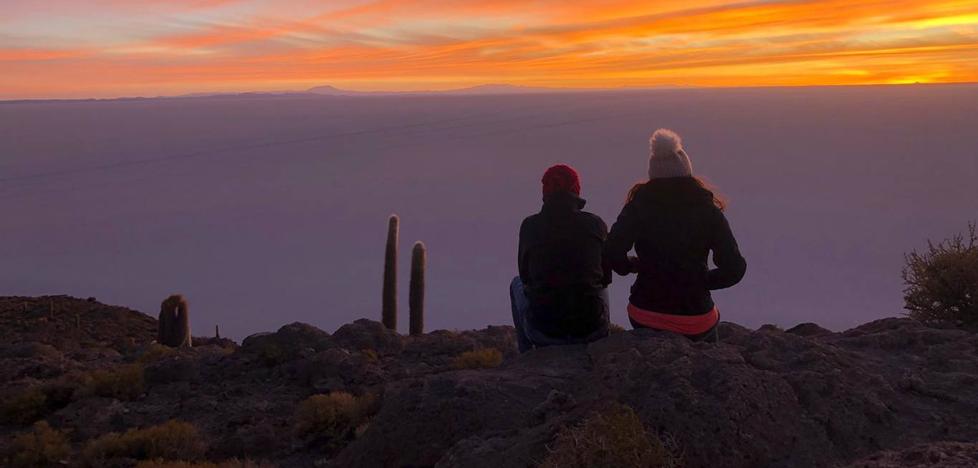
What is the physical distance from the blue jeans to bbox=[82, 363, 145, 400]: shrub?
4.28 metres

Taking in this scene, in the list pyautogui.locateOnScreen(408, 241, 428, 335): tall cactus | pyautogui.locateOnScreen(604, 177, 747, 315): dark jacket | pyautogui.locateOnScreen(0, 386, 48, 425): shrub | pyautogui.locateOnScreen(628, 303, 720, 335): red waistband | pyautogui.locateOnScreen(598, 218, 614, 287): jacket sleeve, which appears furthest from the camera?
pyautogui.locateOnScreen(408, 241, 428, 335): tall cactus

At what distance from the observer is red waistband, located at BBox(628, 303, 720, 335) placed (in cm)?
520

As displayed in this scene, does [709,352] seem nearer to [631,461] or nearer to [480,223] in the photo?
[631,461]

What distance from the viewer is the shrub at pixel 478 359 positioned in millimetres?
8297

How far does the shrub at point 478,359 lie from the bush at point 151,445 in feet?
9.21

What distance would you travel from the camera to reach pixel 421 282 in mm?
13930

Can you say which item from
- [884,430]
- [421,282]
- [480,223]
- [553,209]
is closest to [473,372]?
[553,209]

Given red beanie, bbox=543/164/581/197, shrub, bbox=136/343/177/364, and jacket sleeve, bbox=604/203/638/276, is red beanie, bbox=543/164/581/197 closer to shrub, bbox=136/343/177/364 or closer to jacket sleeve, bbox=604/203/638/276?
jacket sleeve, bbox=604/203/638/276

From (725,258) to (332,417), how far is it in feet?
11.5

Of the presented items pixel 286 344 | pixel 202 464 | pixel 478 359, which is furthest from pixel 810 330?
pixel 202 464

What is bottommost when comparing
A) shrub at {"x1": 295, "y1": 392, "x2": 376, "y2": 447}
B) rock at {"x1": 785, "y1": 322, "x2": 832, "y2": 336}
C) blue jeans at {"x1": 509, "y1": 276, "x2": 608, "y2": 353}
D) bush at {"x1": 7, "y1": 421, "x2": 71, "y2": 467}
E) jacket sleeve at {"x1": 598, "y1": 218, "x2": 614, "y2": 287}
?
bush at {"x1": 7, "y1": 421, "x2": 71, "y2": 467}

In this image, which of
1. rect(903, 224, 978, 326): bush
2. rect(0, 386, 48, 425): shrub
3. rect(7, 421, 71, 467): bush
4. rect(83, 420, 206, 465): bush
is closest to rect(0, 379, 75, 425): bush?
rect(0, 386, 48, 425): shrub

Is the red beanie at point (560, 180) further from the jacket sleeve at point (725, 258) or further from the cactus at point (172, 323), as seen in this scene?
the cactus at point (172, 323)

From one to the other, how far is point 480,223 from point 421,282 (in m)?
61.3
